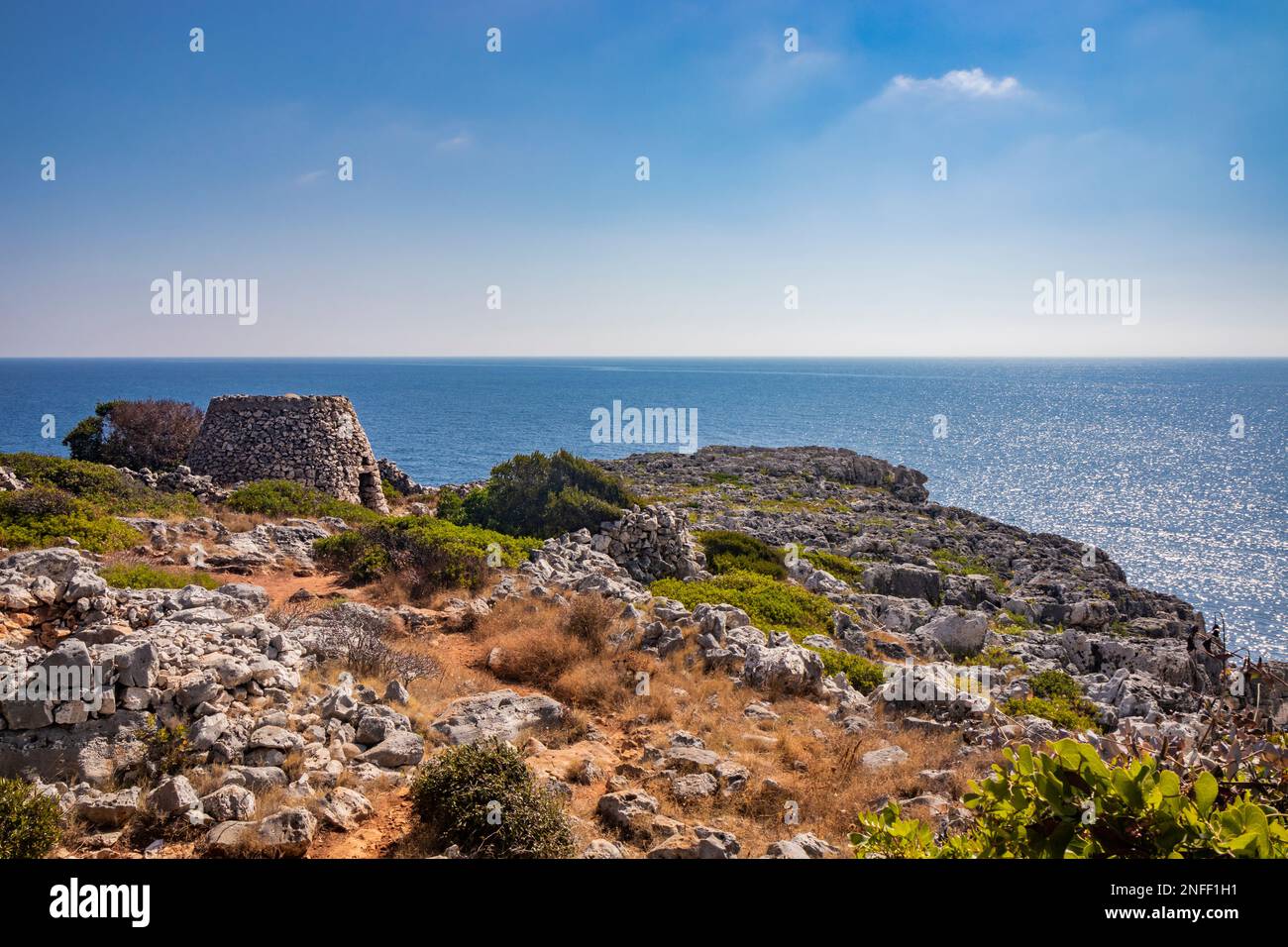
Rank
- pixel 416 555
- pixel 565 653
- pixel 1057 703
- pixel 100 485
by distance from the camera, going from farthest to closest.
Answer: pixel 100 485, pixel 416 555, pixel 1057 703, pixel 565 653

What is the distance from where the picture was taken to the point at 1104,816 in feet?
10.9

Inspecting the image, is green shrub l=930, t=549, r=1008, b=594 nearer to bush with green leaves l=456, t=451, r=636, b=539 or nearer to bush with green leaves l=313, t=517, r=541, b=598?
bush with green leaves l=456, t=451, r=636, b=539

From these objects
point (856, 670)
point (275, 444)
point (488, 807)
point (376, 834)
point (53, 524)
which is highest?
point (275, 444)

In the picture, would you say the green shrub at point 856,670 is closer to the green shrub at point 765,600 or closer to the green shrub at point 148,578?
the green shrub at point 765,600

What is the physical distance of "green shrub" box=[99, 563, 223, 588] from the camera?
42.9 ft

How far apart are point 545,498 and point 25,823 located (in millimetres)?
19442

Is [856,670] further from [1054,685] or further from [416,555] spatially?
[416,555]

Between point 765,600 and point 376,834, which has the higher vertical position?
point 376,834

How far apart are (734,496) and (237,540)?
32.6 meters

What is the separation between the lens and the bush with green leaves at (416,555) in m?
17.0

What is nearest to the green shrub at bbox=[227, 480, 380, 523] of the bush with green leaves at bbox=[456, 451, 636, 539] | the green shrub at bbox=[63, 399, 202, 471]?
the bush with green leaves at bbox=[456, 451, 636, 539]

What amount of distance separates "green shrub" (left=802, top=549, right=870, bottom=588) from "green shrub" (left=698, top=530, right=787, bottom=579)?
1972 millimetres

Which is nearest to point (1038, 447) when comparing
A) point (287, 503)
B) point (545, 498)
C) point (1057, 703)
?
point (545, 498)
